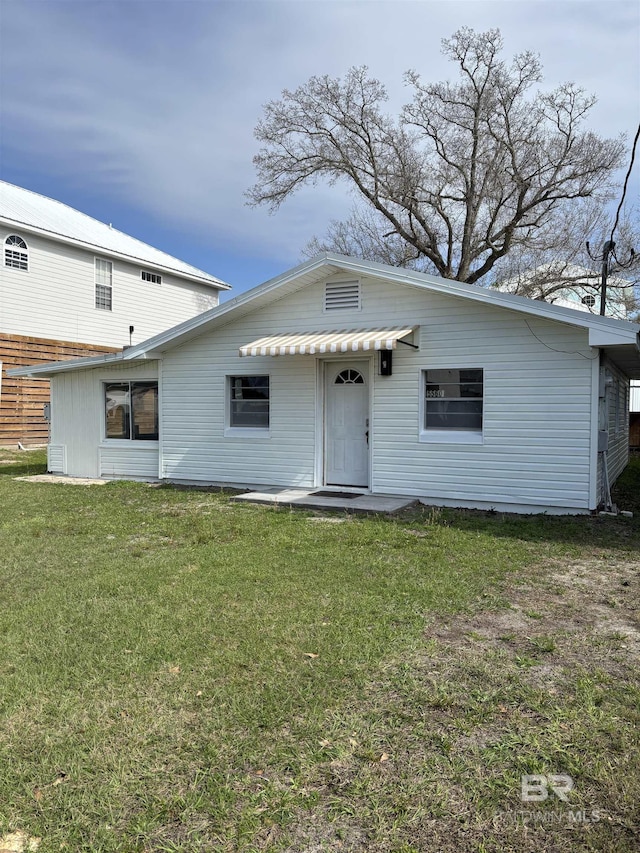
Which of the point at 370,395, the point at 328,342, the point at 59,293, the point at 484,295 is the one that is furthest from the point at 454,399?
the point at 59,293

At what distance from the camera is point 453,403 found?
9617mm

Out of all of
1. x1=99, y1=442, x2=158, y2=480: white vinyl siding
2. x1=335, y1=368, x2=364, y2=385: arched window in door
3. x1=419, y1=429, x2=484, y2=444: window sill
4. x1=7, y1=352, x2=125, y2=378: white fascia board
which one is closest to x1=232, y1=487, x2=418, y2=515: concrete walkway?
x1=419, y1=429, x2=484, y2=444: window sill

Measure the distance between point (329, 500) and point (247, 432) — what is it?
2735mm

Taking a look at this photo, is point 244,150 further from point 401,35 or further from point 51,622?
point 51,622

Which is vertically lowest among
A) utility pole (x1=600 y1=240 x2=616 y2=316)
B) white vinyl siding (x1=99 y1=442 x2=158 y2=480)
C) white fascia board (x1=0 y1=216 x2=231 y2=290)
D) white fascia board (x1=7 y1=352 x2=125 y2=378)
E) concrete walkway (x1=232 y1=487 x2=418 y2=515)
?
concrete walkway (x1=232 y1=487 x2=418 y2=515)

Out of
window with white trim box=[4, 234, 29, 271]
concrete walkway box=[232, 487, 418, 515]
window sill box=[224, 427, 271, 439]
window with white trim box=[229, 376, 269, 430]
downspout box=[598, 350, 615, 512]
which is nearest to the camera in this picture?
concrete walkway box=[232, 487, 418, 515]

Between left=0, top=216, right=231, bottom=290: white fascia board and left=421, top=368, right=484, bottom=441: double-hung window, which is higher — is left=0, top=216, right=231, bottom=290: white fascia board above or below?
above

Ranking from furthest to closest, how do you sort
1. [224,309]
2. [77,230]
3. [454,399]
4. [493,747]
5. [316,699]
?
1. [77,230]
2. [224,309]
3. [454,399]
4. [316,699]
5. [493,747]

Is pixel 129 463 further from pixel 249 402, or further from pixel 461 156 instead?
pixel 461 156

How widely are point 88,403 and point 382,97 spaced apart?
1740 cm

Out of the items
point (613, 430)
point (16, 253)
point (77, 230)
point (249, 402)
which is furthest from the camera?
point (77, 230)

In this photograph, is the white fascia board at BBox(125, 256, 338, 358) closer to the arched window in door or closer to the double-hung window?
the arched window in door

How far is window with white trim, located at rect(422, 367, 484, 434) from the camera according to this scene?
9.41 meters

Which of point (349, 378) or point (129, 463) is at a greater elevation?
point (349, 378)
